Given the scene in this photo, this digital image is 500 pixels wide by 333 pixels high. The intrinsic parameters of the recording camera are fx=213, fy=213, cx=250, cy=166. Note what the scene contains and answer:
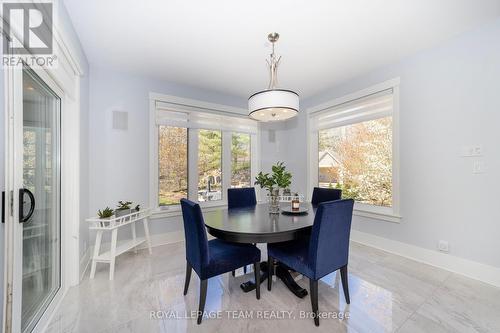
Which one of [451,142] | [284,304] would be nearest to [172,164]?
[284,304]

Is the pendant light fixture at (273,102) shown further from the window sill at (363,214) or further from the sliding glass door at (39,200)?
the window sill at (363,214)

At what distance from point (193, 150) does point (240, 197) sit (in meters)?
1.29

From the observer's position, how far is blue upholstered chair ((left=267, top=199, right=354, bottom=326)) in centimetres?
156

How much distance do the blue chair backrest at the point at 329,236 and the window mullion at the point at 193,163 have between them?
2421 millimetres

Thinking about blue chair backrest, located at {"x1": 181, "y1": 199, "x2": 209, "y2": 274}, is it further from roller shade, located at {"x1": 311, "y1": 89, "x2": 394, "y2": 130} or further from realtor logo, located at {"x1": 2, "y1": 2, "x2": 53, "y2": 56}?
roller shade, located at {"x1": 311, "y1": 89, "x2": 394, "y2": 130}

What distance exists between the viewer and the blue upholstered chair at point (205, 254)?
1608 mm

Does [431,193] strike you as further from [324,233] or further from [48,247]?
[48,247]

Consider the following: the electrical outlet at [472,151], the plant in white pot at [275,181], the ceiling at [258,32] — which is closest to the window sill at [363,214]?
the electrical outlet at [472,151]

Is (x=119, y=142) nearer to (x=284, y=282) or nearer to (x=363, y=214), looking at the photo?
(x=284, y=282)

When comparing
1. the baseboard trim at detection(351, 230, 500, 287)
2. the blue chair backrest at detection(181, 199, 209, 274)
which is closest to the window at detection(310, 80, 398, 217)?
the baseboard trim at detection(351, 230, 500, 287)

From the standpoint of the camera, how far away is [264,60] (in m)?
2.71

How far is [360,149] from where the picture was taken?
11.1 ft

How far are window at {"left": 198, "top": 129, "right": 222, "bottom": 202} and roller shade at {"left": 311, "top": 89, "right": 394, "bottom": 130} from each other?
6.11ft

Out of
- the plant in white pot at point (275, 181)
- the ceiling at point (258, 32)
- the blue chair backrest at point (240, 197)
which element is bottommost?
the blue chair backrest at point (240, 197)
